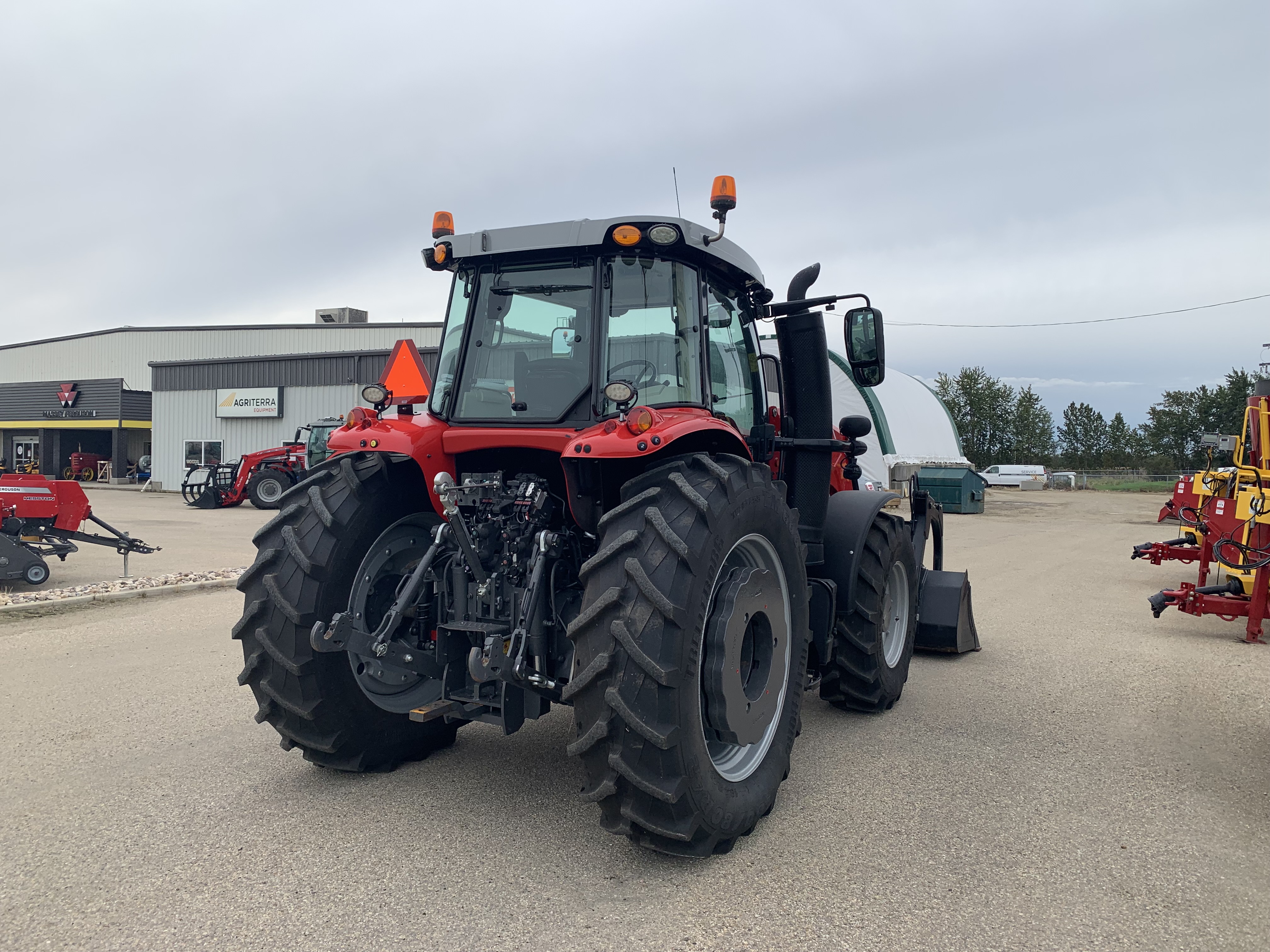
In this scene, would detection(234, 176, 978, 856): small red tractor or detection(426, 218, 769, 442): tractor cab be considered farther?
detection(426, 218, 769, 442): tractor cab

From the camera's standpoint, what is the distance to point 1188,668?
6.59 metres

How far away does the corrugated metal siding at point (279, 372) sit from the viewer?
29.9 meters

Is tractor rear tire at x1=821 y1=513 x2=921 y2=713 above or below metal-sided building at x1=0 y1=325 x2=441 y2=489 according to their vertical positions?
below

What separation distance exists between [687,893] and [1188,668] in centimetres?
534

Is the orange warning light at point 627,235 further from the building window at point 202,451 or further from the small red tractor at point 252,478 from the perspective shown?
the building window at point 202,451

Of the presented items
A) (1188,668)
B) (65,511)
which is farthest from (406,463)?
(65,511)

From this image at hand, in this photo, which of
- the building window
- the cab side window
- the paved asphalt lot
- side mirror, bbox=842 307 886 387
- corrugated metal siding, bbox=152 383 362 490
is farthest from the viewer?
the building window

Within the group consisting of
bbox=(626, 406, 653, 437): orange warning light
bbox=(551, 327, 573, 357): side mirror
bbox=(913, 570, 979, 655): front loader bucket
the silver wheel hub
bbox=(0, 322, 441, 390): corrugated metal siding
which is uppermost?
bbox=(0, 322, 441, 390): corrugated metal siding

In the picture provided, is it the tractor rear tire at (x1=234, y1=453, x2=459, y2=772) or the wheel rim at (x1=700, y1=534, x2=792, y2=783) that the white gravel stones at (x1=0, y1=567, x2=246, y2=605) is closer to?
the tractor rear tire at (x1=234, y1=453, x2=459, y2=772)

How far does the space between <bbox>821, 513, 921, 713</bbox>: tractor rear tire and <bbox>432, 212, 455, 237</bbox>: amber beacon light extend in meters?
2.86

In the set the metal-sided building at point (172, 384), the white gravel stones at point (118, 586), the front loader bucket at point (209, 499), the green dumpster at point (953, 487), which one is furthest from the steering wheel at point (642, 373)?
the metal-sided building at point (172, 384)

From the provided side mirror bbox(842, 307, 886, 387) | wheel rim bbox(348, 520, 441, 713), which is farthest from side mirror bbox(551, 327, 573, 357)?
side mirror bbox(842, 307, 886, 387)

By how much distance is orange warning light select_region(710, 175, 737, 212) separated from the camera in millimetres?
3771

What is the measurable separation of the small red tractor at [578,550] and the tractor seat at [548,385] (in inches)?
0.6
